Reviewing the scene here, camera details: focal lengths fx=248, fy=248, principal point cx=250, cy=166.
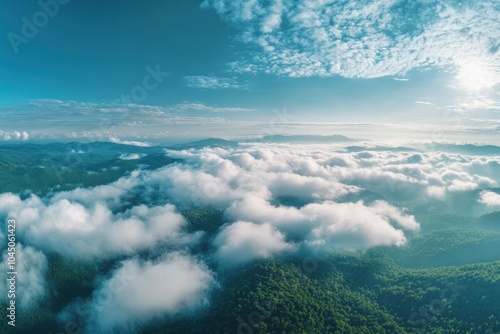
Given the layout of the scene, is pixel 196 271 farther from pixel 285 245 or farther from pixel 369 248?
pixel 369 248

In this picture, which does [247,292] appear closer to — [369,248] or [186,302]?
[186,302]

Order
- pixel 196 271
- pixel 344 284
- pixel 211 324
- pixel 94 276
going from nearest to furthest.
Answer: pixel 211 324 < pixel 344 284 < pixel 196 271 < pixel 94 276

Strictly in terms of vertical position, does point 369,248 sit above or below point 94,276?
above

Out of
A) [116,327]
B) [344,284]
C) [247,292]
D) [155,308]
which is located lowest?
[116,327]

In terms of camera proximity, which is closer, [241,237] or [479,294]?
[479,294]

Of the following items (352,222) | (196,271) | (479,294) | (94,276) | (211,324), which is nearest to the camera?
(211,324)

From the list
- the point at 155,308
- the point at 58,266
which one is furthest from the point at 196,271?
the point at 58,266

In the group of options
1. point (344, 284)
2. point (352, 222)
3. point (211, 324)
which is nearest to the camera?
point (211, 324)

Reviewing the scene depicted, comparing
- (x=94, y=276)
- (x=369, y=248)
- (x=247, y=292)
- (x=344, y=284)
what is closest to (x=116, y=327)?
(x=94, y=276)

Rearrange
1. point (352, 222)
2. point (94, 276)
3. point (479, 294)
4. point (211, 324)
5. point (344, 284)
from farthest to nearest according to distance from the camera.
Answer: point (352, 222)
point (94, 276)
point (344, 284)
point (479, 294)
point (211, 324)
